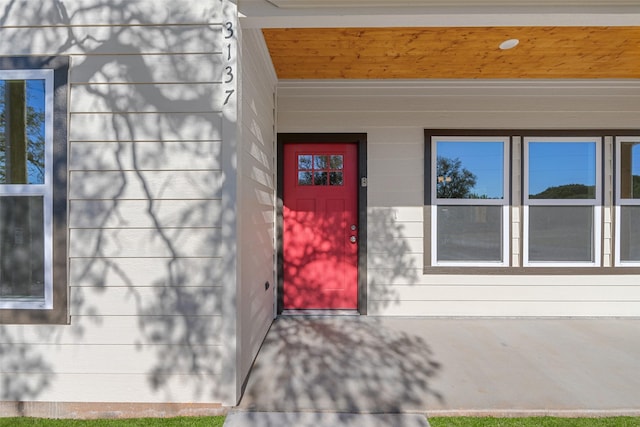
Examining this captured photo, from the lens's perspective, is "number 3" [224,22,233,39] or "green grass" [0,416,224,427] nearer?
"green grass" [0,416,224,427]

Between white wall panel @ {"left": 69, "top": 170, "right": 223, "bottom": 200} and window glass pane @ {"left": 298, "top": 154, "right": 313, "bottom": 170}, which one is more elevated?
window glass pane @ {"left": 298, "top": 154, "right": 313, "bottom": 170}

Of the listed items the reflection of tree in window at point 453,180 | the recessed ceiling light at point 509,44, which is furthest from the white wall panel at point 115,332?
the recessed ceiling light at point 509,44

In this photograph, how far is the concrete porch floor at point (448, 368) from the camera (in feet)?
6.68

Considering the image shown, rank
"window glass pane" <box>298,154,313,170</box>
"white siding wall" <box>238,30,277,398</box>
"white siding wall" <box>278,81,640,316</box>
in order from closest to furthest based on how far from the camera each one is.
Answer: "white siding wall" <box>238,30,277,398</box>
"white siding wall" <box>278,81,640,316</box>
"window glass pane" <box>298,154,313,170</box>

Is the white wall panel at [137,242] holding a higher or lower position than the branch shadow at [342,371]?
higher

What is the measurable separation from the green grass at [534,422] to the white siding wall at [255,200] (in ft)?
4.29

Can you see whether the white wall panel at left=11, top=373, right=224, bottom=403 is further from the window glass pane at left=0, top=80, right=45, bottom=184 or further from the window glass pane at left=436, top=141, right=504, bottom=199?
the window glass pane at left=436, top=141, right=504, bottom=199

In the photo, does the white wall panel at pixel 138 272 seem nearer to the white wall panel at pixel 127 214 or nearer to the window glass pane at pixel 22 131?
the white wall panel at pixel 127 214

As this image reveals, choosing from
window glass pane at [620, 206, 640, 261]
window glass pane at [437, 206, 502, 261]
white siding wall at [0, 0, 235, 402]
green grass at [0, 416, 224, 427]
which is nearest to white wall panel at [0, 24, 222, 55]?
white siding wall at [0, 0, 235, 402]

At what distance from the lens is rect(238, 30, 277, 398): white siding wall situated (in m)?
2.19

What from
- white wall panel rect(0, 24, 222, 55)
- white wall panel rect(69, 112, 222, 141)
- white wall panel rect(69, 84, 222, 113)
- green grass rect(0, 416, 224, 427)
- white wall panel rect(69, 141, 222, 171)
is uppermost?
white wall panel rect(0, 24, 222, 55)

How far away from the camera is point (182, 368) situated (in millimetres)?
2031

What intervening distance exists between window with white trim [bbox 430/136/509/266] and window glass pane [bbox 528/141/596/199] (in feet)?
1.25

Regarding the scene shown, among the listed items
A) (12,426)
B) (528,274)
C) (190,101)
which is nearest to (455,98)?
(528,274)
